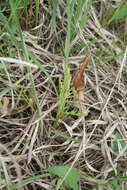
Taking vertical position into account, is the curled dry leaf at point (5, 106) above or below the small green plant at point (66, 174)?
above

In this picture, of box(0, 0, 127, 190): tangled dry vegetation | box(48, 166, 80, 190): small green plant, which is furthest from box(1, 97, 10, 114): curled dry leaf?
box(48, 166, 80, 190): small green plant

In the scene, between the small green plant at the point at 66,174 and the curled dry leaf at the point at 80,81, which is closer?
the small green plant at the point at 66,174

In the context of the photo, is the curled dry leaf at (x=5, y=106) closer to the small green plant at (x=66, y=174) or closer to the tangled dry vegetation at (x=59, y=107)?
the tangled dry vegetation at (x=59, y=107)

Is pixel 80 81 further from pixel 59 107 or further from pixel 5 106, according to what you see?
pixel 5 106

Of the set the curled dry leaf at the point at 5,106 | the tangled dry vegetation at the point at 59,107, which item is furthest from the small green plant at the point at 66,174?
the curled dry leaf at the point at 5,106

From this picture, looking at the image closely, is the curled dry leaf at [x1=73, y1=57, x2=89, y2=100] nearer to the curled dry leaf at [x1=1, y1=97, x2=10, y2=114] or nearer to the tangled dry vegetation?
the tangled dry vegetation
